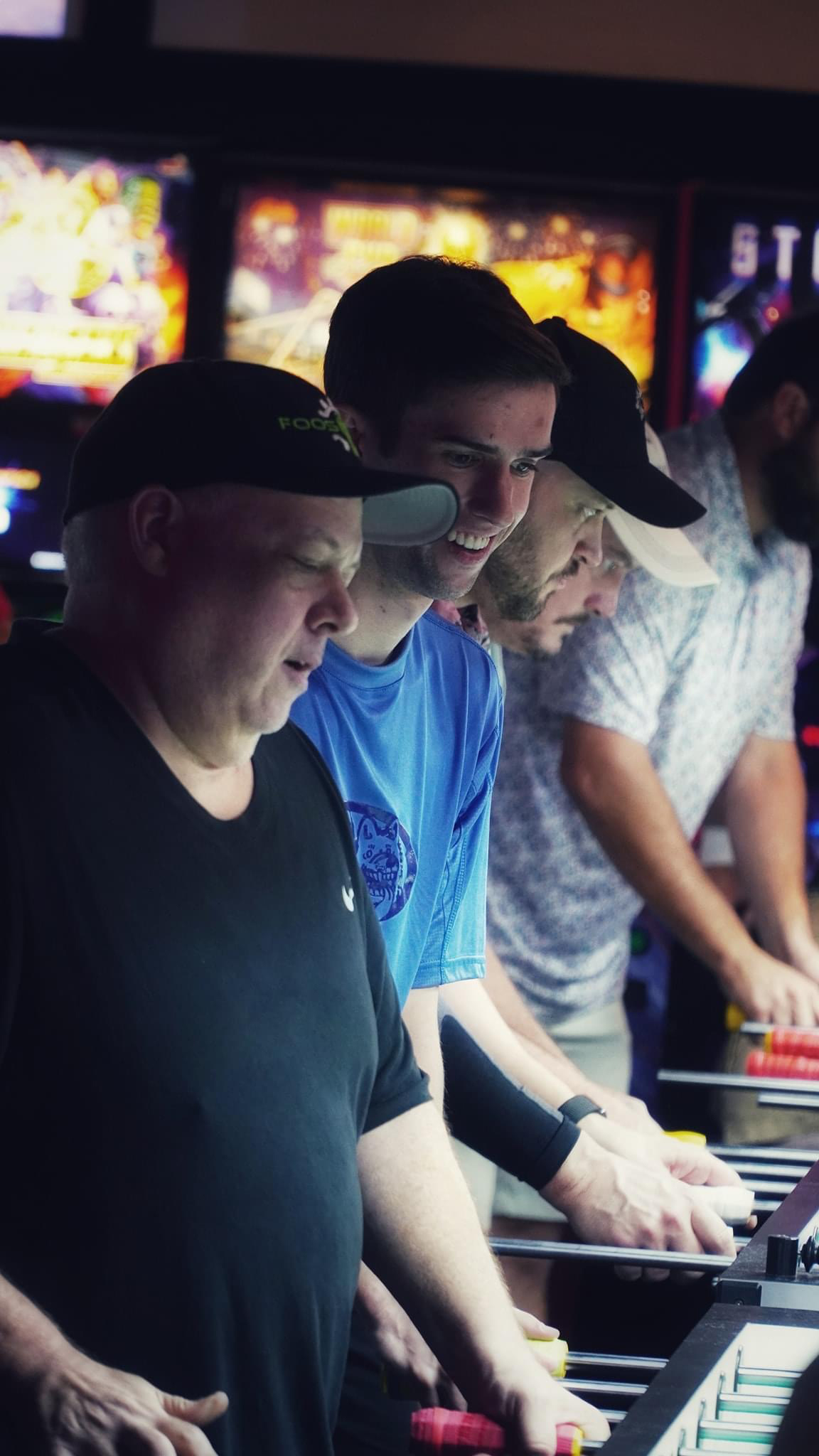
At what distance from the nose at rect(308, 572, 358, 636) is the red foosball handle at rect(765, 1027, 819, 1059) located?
1303 millimetres

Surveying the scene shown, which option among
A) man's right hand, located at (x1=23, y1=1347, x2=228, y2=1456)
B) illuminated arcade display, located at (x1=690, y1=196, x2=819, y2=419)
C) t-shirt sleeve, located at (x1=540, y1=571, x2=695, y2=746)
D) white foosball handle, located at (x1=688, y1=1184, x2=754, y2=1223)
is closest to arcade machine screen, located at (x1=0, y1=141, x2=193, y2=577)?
illuminated arcade display, located at (x1=690, y1=196, x2=819, y2=419)

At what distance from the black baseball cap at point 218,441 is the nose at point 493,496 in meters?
0.34

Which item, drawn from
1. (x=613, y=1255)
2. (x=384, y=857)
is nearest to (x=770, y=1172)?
(x=613, y=1255)

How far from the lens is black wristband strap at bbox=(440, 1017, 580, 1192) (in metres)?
1.99

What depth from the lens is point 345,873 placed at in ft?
5.20

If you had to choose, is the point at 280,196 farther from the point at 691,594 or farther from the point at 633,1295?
the point at 633,1295

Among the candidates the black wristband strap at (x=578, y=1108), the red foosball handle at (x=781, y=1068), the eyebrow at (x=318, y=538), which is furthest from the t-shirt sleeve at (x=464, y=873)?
the red foosball handle at (x=781, y=1068)

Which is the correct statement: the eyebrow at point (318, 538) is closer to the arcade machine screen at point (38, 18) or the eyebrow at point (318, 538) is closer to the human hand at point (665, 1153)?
the human hand at point (665, 1153)

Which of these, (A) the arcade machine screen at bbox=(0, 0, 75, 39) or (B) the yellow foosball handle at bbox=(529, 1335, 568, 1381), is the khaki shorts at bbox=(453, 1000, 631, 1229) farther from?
(A) the arcade machine screen at bbox=(0, 0, 75, 39)

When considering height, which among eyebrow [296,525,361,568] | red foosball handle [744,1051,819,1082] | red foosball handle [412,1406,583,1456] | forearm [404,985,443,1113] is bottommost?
red foosball handle [744,1051,819,1082]

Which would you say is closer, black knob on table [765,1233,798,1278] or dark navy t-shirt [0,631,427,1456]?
dark navy t-shirt [0,631,427,1456]

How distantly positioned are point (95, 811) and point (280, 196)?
327 centimetres

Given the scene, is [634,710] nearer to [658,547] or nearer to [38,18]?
[658,547]

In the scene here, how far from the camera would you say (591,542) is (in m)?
2.32
